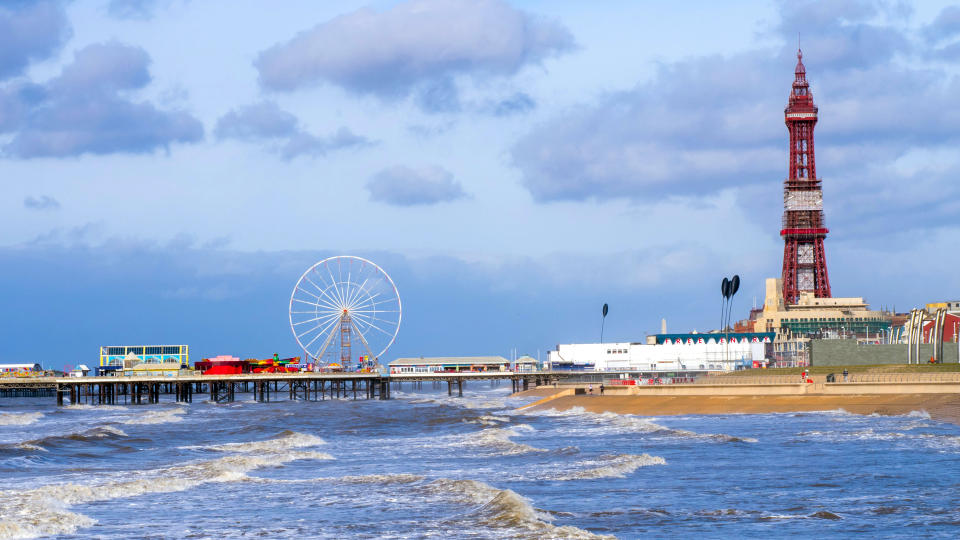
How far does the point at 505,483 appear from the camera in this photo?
32.9 metres

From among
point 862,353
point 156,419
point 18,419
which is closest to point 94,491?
point 156,419

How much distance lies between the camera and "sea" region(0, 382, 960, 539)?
24688mm

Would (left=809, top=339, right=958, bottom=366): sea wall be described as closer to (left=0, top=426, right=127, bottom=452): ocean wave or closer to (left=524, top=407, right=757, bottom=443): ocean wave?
(left=524, top=407, right=757, bottom=443): ocean wave

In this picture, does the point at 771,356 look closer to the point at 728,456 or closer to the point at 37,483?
the point at 728,456

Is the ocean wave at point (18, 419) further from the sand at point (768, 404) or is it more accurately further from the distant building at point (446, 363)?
the distant building at point (446, 363)

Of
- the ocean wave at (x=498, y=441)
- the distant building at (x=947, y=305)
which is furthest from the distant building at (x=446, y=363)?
the ocean wave at (x=498, y=441)

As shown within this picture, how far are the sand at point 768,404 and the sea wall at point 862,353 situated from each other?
106ft

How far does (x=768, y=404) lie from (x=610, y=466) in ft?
123

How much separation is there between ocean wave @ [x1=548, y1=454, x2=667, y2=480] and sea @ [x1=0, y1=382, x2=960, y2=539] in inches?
3.6

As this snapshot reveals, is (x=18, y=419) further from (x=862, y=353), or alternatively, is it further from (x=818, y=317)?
(x=818, y=317)

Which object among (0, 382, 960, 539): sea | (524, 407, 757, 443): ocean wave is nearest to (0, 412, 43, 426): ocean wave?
(0, 382, 960, 539): sea

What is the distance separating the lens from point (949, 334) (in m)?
119

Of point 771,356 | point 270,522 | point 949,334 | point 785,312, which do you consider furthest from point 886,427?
point 785,312

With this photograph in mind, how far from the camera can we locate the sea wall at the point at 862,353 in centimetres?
10087
